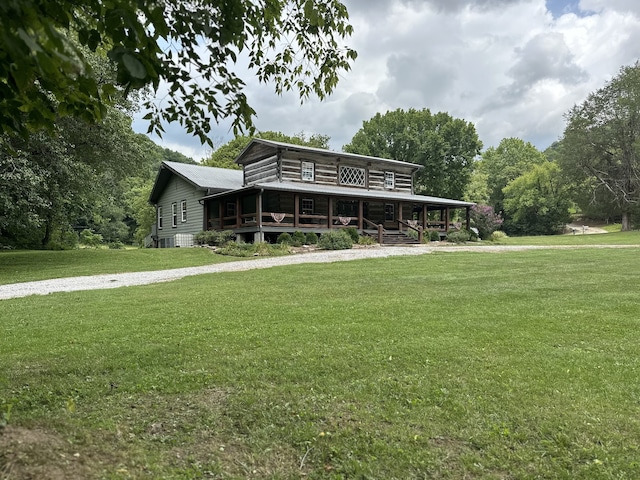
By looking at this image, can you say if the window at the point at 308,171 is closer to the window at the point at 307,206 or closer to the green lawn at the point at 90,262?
the window at the point at 307,206

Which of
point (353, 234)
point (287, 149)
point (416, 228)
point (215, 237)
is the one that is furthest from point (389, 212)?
point (215, 237)

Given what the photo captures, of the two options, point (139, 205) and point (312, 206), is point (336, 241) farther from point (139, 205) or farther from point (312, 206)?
point (139, 205)

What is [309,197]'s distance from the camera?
86.0 feet

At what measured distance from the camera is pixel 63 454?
8.52 ft

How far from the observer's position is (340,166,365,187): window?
93.0 feet

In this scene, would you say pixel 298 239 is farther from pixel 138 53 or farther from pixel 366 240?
pixel 138 53

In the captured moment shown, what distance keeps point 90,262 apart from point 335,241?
1108 centimetres

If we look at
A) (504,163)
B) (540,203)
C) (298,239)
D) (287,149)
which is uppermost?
(504,163)

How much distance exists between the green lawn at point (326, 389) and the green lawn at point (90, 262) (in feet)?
24.2

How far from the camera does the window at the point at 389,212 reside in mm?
30525

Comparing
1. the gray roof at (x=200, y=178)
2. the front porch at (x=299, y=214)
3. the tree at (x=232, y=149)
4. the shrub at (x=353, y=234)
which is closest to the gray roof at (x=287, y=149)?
the gray roof at (x=200, y=178)

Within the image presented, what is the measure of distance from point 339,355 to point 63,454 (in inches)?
109

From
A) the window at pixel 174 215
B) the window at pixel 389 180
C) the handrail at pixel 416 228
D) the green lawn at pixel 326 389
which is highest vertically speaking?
the window at pixel 389 180

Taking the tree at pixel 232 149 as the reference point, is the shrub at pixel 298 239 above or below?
below
